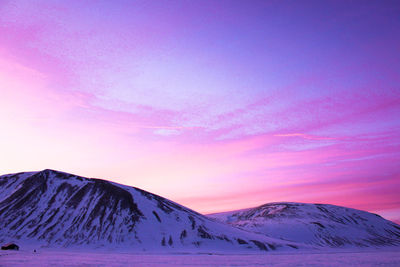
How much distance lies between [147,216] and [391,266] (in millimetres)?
126841

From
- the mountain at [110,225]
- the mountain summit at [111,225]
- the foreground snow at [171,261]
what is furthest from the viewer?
the mountain at [110,225]

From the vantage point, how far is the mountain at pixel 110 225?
150750 millimetres

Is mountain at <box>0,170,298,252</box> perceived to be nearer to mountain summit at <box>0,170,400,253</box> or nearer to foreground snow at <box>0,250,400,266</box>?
mountain summit at <box>0,170,400,253</box>

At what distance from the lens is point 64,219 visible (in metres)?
175

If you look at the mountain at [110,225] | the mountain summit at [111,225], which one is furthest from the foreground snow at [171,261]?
the mountain at [110,225]

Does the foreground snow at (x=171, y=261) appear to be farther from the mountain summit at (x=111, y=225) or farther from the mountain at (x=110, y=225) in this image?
the mountain at (x=110, y=225)

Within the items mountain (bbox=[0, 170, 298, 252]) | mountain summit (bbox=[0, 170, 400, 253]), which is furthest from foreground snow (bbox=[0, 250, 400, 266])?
mountain (bbox=[0, 170, 298, 252])

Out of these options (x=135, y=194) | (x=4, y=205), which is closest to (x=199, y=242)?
(x=135, y=194)

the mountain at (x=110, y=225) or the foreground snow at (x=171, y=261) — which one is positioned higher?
the mountain at (x=110, y=225)

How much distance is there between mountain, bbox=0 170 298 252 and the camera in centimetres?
15075

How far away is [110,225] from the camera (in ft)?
548

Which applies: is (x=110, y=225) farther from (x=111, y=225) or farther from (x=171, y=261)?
(x=171, y=261)

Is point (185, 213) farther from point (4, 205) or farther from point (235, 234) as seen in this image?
point (4, 205)

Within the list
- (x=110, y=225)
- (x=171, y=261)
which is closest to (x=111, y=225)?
(x=110, y=225)
